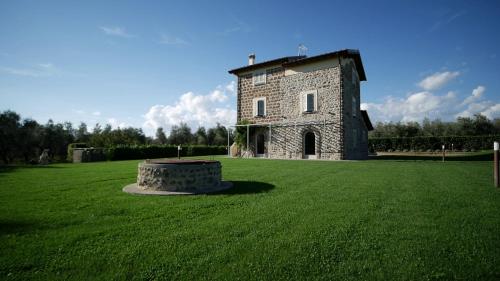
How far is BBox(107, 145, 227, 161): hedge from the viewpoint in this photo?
21.7 meters

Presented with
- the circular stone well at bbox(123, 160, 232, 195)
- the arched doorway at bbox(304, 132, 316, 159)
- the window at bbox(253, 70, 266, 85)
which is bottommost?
the circular stone well at bbox(123, 160, 232, 195)

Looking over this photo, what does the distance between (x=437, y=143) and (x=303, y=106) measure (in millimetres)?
22581

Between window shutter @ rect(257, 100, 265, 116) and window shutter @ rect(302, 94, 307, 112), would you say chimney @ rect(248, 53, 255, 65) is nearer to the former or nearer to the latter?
window shutter @ rect(257, 100, 265, 116)

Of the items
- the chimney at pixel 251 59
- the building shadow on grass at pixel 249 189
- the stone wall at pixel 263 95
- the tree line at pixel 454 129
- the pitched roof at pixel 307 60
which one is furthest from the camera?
the tree line at pixel 454 129

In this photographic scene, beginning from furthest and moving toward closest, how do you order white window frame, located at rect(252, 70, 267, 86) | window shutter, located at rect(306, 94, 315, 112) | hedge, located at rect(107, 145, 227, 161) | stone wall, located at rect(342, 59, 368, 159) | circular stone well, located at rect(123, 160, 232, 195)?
hedge, located at rect(107, 145, 227, 161) → white window frame, located at rect(252, 70, 267, 86) → window shutter, located at rect(306, 94, 315, 112) → stone wall, located at rect(342, 59, 368, 159) → circular stone well, located at rect(123, 160, 232, 195)

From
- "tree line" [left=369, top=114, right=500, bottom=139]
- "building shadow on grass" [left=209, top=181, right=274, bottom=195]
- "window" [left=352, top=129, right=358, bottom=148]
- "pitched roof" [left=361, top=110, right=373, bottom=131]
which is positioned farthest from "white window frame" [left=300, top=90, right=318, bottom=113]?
"tree line" [left=369, top=114, right=500, bottom=139]

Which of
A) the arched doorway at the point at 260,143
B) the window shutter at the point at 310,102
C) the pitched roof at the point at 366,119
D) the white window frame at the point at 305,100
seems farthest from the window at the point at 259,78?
the pitched roof at the point at 366,119

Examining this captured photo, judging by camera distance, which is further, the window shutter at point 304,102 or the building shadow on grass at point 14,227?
the window shutter at point 304,102

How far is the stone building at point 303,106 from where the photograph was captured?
1794cm

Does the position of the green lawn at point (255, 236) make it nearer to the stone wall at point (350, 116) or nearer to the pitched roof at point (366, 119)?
the stone wall at point (350, 116)

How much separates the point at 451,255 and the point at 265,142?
18.2 metres

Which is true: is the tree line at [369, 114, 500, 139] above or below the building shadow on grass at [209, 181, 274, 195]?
above

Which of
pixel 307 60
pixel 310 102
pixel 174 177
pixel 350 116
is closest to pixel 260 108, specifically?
pixel 310 102

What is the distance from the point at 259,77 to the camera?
2161 centimetres
